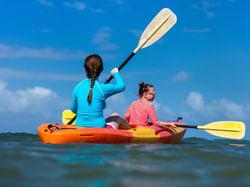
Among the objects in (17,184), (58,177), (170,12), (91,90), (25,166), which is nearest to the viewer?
(17,184)

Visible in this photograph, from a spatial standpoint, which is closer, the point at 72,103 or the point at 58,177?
the point at 58,177

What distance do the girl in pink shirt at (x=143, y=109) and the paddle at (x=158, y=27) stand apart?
129 cm

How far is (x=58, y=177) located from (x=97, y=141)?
10.2 feet

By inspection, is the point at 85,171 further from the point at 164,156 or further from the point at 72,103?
the point at 72,103

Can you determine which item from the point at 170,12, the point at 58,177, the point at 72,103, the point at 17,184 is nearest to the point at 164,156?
the point at 58,177

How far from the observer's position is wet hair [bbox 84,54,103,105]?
587 centimetres

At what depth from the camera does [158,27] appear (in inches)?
329

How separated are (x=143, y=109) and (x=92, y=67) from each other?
5.04 ft

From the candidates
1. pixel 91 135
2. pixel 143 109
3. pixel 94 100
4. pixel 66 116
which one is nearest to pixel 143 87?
pixel 143 109

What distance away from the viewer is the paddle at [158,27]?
8.32 meters

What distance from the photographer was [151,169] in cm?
291

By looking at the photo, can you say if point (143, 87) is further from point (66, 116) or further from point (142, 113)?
point (66, 116)

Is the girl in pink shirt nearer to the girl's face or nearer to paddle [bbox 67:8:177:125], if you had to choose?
the girl's face

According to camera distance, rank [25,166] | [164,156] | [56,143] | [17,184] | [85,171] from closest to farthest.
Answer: [17,184]
[85,171]
[25,166]
[164,156]
[56,143]
